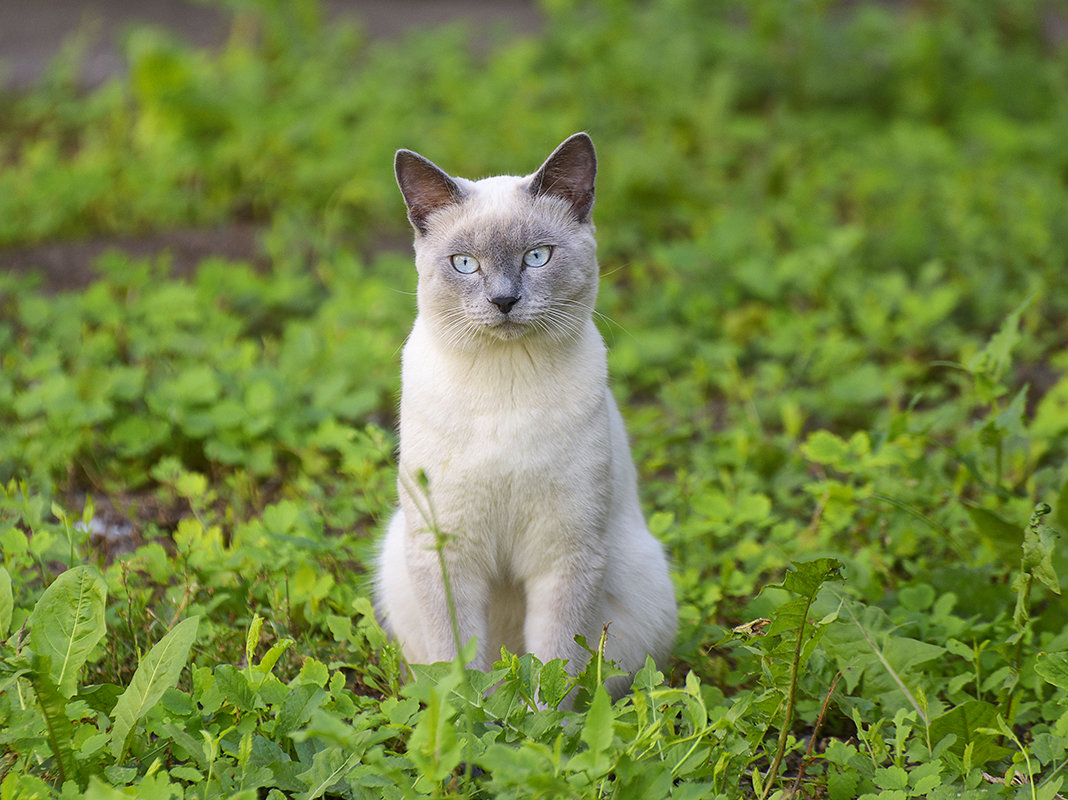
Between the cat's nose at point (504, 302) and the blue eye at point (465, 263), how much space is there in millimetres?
132

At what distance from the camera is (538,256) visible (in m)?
2.34

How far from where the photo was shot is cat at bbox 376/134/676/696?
7.35 ft

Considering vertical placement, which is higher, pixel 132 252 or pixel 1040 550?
pixel 132 252

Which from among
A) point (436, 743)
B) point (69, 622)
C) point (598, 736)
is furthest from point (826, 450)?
point (69, 622)

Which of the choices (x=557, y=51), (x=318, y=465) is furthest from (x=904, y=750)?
(x=557, y=51)

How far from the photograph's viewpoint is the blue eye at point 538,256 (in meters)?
2.33

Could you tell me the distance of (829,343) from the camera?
169 inches

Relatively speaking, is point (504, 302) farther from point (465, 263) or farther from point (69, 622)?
point (69, 622)

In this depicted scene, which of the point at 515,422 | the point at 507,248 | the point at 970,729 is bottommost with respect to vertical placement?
the point at 970,729

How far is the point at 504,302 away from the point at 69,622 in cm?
115

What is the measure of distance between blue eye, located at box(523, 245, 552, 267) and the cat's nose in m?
0.13

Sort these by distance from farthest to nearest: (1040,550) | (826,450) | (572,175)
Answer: (826,450) → (572,175) → (1040,550)

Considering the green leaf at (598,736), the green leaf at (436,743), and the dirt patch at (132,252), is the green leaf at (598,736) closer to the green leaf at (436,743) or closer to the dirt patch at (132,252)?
the green leaf at (436,743)

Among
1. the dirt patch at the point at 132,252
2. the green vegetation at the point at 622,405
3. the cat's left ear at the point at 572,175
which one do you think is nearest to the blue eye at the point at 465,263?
the cat's left ear at the point at 572,175
